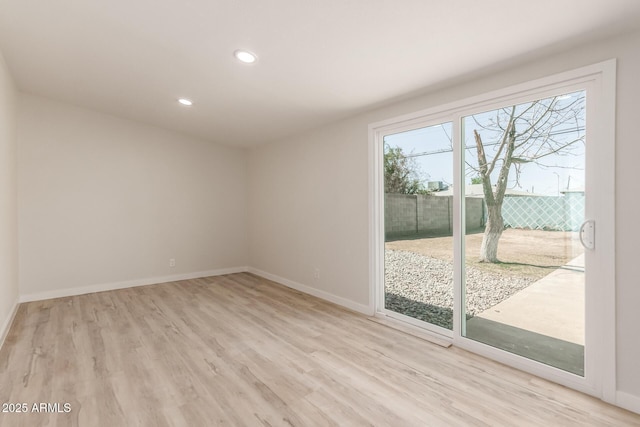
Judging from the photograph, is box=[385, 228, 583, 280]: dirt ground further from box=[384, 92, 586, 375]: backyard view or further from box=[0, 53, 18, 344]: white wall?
box=[0, 53, 18, 344]: white wall

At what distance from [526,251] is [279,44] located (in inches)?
96.6

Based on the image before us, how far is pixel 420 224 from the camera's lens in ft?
10.0

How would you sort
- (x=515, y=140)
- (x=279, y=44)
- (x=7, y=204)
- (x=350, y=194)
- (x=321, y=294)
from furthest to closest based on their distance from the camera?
1. (x=321, y=294)
2. (x=350, y=194)
3. (x=7, y=204)
4. (x=515, y=140)
5. (x=279, y=44)

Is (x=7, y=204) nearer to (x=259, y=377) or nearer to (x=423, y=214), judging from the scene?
(x=259, y=377)

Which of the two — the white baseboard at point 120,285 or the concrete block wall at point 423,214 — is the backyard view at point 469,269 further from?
the white baseboard at point 120,285

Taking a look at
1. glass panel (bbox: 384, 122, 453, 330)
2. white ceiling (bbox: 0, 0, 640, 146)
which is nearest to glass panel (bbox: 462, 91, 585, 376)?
glass panel (bbox: 384, 122, 453, 330)

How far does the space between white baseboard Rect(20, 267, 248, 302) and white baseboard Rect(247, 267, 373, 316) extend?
2.26 feet

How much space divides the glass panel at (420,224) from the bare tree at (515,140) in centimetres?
29

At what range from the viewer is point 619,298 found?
6.02ft

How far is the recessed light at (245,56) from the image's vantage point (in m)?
2.42

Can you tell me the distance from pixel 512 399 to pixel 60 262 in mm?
5198

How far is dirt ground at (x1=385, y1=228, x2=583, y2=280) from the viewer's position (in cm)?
214

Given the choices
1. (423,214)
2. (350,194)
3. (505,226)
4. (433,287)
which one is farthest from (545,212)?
(350,194)

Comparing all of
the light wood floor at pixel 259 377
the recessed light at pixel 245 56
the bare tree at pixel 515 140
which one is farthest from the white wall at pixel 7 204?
the bare tree at pixel 515 140
